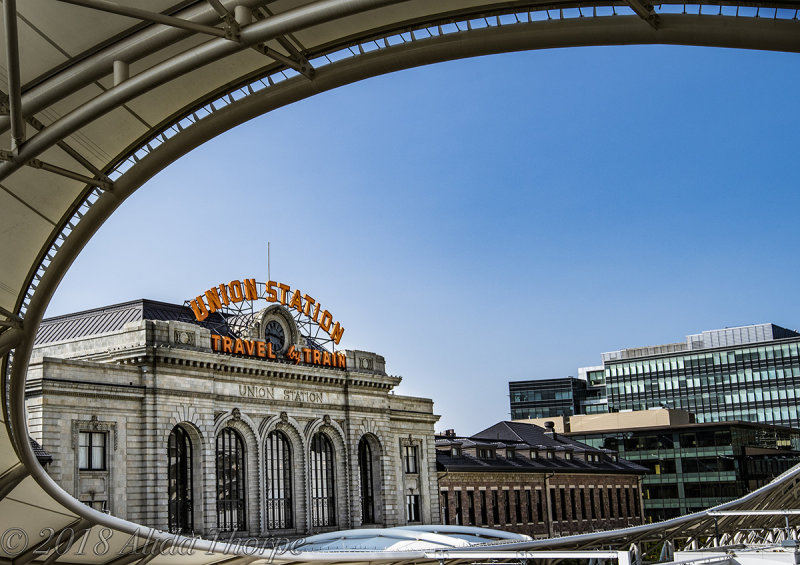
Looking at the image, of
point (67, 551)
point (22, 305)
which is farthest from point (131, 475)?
point (22, 305)

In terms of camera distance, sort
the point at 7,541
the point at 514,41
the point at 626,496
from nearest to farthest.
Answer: the point at 514,41, the point at 7,541, the point at 626,496

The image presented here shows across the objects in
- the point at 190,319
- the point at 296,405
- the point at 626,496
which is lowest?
the point at 626,496

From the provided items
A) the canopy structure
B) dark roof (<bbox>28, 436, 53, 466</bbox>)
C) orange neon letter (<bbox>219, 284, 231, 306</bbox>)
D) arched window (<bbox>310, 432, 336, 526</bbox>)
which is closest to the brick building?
arched window (<bbox>310, 432, 336, 526</bbox>)

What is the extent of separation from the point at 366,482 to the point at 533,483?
2197 cm

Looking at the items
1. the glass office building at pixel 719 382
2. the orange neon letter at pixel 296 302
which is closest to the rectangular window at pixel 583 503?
the glass office building at pixel 719 382

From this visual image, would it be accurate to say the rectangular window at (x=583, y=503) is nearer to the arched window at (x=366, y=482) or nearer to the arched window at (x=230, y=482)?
the arched window at (x=366, y=482)

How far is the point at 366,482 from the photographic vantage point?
75562mm

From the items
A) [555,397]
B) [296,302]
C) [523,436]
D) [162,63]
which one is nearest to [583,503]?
[523,436]

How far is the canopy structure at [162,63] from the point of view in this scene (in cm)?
1322

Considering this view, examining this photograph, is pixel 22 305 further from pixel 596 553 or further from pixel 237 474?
pixel 237 474

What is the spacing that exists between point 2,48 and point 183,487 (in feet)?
152

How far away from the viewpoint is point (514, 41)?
1450 centimetres

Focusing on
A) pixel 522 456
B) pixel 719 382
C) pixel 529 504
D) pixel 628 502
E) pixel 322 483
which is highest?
pixel 719 382

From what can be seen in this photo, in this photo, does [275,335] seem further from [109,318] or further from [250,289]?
[109,318]
